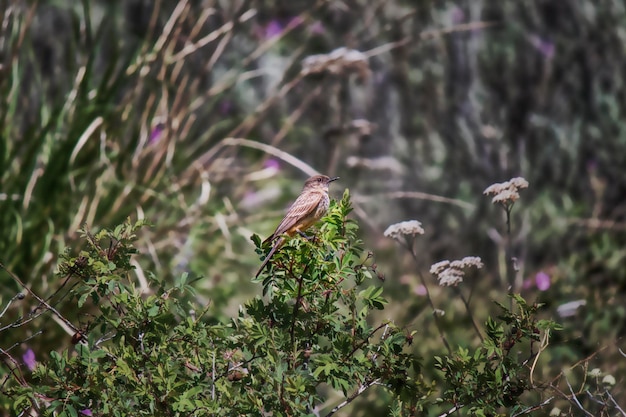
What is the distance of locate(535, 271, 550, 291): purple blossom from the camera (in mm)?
4754

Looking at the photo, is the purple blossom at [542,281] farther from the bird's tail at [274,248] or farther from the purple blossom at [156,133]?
the bird's tail at [274,248]

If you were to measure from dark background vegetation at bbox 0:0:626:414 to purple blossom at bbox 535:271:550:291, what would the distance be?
0.02 m

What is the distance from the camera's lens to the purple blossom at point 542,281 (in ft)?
15.6

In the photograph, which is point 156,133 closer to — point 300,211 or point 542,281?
point 542,281

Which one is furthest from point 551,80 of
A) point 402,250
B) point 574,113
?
point 402,250

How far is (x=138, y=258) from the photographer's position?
409cm

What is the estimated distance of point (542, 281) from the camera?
15.7 feet

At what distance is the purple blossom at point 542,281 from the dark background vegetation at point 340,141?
0.07 feet

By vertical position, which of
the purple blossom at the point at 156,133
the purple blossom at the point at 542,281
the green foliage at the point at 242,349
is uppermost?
the green foliage at the point at 242,349

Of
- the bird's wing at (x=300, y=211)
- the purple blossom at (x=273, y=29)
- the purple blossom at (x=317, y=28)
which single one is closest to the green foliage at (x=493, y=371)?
the bird's wing at (x=300, y=211)

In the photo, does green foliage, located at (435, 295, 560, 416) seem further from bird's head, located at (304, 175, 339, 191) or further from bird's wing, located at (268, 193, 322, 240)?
bird's head, located at (304, 175, 339, 191)

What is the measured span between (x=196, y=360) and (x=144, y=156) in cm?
222

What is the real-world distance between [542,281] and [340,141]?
1.18 metres

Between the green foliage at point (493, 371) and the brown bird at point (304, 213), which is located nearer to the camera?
the green foliage at point (493, 371)
